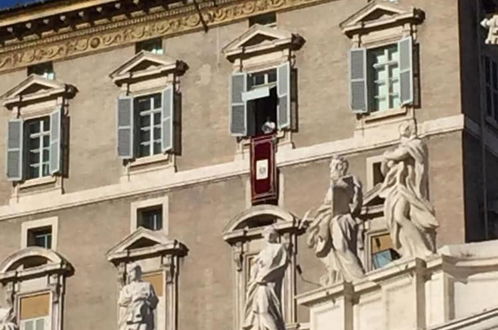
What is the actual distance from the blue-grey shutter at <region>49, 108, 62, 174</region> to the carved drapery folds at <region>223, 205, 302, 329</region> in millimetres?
4640

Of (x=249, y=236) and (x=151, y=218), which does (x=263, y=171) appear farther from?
(x=151, y=218)

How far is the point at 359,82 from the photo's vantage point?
50844 mm

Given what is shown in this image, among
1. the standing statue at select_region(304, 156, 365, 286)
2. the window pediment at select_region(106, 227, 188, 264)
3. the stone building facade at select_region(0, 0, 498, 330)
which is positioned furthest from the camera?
the window pediment at select_region(106, 227, 188, 264)

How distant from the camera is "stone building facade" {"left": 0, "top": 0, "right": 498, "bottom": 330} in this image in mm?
50062

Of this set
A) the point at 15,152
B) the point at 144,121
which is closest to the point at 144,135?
the point at 144,121

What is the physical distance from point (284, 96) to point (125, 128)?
3.88 m

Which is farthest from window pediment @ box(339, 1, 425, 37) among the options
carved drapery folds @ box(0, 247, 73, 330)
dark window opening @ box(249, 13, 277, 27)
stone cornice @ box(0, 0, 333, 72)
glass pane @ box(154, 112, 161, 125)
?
carved drapery folds @ box(0, 247, 73, 330)

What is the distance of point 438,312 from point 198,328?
17.0 metres

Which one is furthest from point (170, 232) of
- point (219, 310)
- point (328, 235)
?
point (328, 235)

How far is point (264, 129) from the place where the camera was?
52.1m

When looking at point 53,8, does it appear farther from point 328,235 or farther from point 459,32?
point 328,235

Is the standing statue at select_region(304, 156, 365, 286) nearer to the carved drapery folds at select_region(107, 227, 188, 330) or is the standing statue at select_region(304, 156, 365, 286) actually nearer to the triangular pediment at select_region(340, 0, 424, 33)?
the triangular pediment at select_region(340, 0, 424, 33)

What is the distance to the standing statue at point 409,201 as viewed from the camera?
1404 inches

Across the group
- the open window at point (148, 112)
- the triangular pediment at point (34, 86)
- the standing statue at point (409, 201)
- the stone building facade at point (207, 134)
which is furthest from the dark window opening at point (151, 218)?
the standing statue at point (409, 201)
